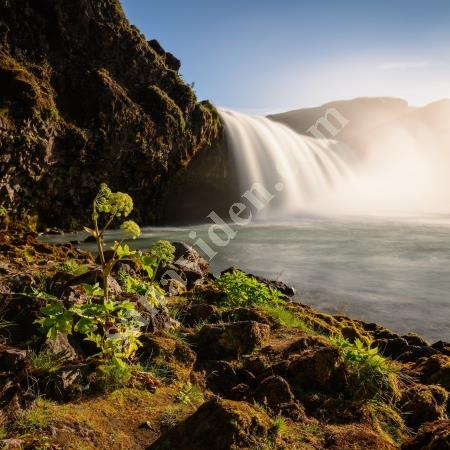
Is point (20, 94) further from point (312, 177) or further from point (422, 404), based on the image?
point (312, 177)

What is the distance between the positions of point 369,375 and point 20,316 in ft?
11.4

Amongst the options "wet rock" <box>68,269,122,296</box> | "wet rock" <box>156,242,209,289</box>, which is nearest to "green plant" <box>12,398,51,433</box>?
"wet rock" <box>68,269,122,296</box>

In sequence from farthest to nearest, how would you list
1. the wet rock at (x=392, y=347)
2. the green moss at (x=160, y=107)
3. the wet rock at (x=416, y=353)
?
the green moss at (x=160, y=107)
the wet rock at (x=392, y=347)
the wet rock at (x=416, y=353)

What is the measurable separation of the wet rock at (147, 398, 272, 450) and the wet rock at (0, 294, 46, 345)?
1.80m

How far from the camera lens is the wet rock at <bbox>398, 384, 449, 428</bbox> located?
13.0 feet

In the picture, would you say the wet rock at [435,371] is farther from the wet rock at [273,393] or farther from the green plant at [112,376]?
the green plant at [112,376]

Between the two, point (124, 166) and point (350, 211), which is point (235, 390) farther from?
point (350, 211)

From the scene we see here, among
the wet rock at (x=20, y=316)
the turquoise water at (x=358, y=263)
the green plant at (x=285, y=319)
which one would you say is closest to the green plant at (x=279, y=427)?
the wet rock at (x=20, y=316)

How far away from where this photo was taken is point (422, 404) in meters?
4.04

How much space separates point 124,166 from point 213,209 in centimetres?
1198

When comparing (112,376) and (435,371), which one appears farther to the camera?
(435,371)

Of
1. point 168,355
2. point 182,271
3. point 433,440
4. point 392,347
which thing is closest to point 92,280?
point 168,355

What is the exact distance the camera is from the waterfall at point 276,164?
33.8 meters

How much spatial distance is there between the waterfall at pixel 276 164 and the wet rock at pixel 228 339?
28524 mm
